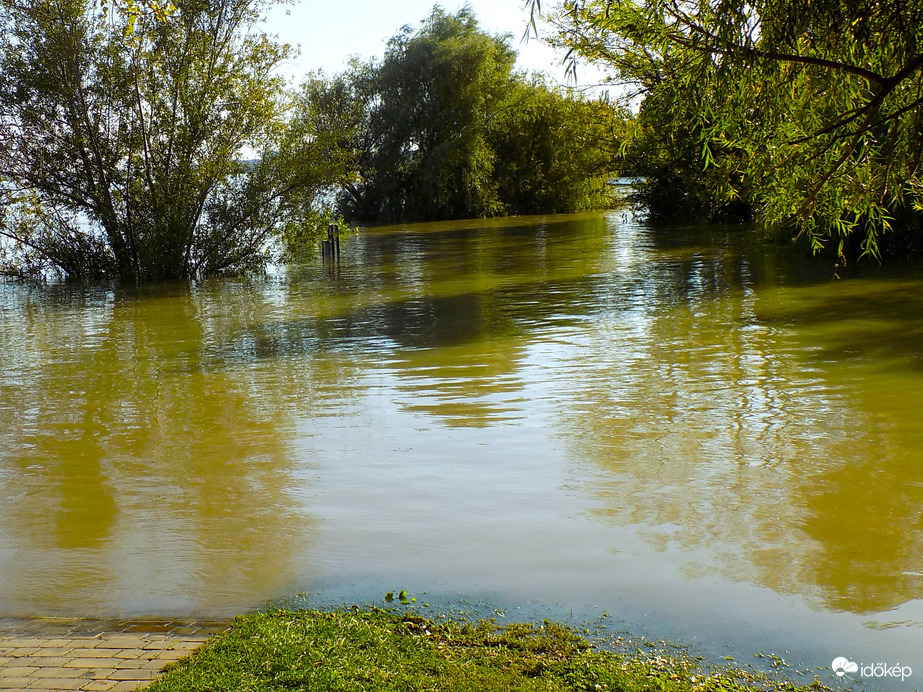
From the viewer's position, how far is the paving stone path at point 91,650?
407cm

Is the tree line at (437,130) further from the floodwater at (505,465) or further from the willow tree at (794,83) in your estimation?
the floodwater at (505,465)

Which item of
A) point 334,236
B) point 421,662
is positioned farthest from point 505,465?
point 334,236

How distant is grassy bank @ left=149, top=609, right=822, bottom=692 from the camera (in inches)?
157

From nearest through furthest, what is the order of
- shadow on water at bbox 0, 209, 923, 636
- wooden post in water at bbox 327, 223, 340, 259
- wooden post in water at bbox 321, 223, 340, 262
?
shadow on water at bbox 0, 209, 923, 636
wooden post in water at bbox 327, 223, 340, 259
wooden post in water at bbox 321, 223, 340, 262

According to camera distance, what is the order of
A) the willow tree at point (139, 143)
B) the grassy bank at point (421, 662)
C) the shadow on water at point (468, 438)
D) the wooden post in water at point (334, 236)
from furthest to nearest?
the wooden post in water at point (334, 236) → the willow tree at point (139, 143) → the shadow on water at point (468, 438) → the grassy bank at point (421, 662)

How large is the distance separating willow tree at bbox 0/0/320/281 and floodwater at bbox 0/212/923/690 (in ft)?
26.4

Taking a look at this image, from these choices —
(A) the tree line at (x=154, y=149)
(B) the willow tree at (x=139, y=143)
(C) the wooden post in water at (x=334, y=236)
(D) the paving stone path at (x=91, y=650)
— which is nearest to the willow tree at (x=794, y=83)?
(D) the paving stone path at (x=91, y=650)

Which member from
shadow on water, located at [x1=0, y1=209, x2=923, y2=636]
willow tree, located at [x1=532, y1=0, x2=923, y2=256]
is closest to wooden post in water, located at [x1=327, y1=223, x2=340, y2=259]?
shadow on water, located at [x1=0, y1=209, x2=923, y2=636]

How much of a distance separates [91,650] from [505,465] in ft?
12.8

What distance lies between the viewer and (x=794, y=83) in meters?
6.38

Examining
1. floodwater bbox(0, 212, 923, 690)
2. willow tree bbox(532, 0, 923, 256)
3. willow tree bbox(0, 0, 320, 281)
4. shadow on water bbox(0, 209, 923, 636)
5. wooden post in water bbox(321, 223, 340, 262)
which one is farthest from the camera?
wooden post in water bbox(321, 223, 340, 262)

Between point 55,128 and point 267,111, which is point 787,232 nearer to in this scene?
point 267,111

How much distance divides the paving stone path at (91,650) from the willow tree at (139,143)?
1865 centimetres

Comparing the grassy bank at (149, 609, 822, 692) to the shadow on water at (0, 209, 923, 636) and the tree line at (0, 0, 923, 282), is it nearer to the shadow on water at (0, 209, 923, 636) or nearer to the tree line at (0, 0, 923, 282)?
the shadow on water at (0, 209, 923, 636)
